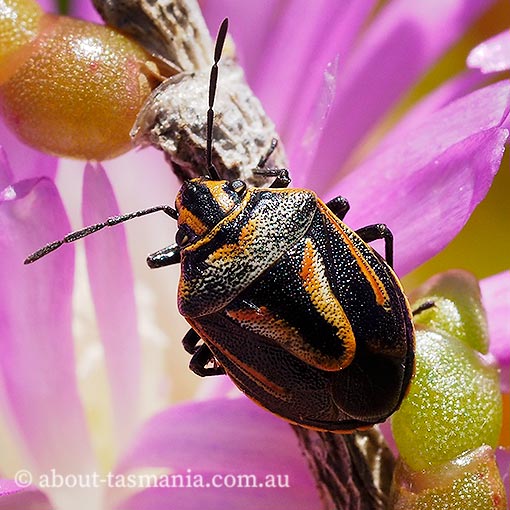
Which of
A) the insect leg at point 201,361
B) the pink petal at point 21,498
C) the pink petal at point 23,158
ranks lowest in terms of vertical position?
the pink petal at point 21,498

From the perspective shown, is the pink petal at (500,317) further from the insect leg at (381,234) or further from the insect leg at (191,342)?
the insect leg at (191,342)

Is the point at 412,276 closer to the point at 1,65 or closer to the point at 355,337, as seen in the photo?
the point at 355,337

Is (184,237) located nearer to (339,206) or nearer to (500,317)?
(339,206)

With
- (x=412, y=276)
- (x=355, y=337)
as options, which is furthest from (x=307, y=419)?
(x=412, y=276)

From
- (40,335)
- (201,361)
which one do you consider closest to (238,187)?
(201,361)

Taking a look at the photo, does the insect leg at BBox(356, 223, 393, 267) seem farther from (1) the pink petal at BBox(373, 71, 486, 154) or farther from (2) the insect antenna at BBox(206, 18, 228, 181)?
(1) the pink petal at BBox(373, 71, 486, 154)
